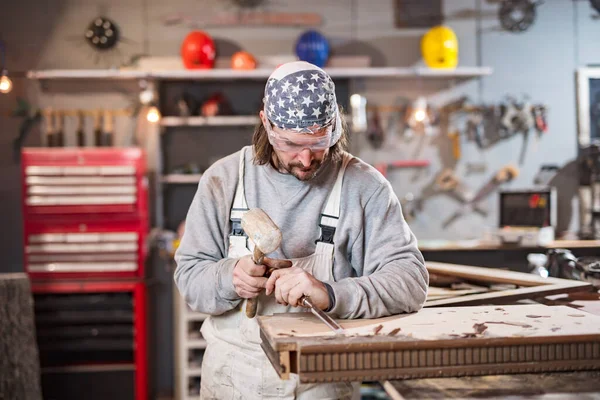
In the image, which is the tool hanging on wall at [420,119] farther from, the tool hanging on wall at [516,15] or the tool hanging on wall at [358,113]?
the tool hanging on wall at [516,15]

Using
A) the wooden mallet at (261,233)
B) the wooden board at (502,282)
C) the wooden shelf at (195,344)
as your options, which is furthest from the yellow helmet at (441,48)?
the wooden mallet at (261,233)

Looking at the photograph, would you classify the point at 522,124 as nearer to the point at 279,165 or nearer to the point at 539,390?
the point at 279,165

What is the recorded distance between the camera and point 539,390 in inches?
57.2

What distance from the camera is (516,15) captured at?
5.70m

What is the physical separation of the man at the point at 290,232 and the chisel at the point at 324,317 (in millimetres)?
82

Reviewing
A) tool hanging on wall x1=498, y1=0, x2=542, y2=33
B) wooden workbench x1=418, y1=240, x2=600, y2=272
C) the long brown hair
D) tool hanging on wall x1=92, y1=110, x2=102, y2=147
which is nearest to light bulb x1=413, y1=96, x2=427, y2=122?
tool hanging on wall x1=498, y1=0, x2=542, y2=33

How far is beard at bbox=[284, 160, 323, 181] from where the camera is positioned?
6.41 ft

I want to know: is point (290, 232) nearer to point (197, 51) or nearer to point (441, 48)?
point (197, 51)

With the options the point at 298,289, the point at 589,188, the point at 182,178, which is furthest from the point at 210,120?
the point at 298,289

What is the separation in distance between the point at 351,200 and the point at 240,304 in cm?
44

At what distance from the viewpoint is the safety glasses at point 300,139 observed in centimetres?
187

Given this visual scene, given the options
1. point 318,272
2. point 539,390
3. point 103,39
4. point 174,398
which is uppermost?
point 103,39

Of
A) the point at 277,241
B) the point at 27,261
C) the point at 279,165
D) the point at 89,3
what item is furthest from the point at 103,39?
the point at 277,241

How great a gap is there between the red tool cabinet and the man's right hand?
10.5 feet
